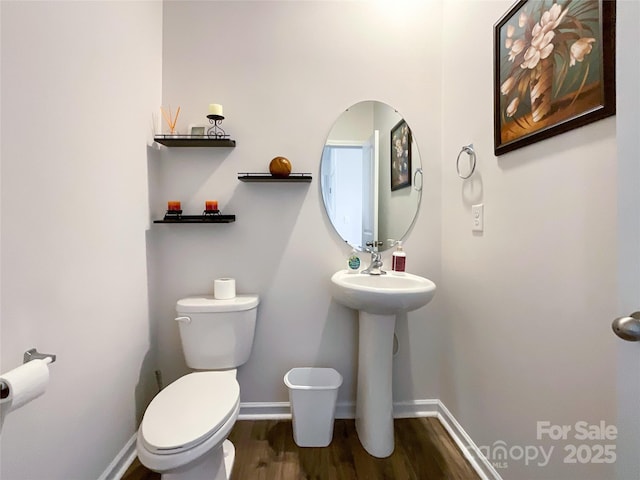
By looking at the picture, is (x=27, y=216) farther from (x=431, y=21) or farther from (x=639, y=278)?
(x=431, y=21)

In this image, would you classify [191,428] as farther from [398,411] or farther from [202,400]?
[398,411]

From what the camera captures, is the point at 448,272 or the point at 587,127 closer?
the point at 587,127

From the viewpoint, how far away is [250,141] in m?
1.65

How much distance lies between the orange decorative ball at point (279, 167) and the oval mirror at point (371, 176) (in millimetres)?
207

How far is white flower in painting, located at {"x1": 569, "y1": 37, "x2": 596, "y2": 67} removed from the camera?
0.80 metres

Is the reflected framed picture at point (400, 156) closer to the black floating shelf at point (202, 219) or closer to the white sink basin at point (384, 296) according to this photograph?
the white sink basin at point (384, 296)

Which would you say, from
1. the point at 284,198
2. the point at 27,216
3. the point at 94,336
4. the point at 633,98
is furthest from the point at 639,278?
the point at 94,336

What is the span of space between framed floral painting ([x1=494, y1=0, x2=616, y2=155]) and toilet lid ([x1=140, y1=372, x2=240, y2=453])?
1456mm

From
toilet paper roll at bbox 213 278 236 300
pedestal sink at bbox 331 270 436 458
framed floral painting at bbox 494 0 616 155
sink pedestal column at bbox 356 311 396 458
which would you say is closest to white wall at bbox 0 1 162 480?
toilet paper roll at bbox 213 278 236 300

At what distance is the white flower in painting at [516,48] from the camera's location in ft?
3.49

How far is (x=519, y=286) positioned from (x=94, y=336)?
1.62 meters

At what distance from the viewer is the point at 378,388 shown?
1421 millimetres

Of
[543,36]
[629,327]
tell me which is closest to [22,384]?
[629,327]

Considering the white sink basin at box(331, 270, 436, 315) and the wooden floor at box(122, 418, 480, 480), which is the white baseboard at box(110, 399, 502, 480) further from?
the white sink basin at box(331, 270, 436, 315)
